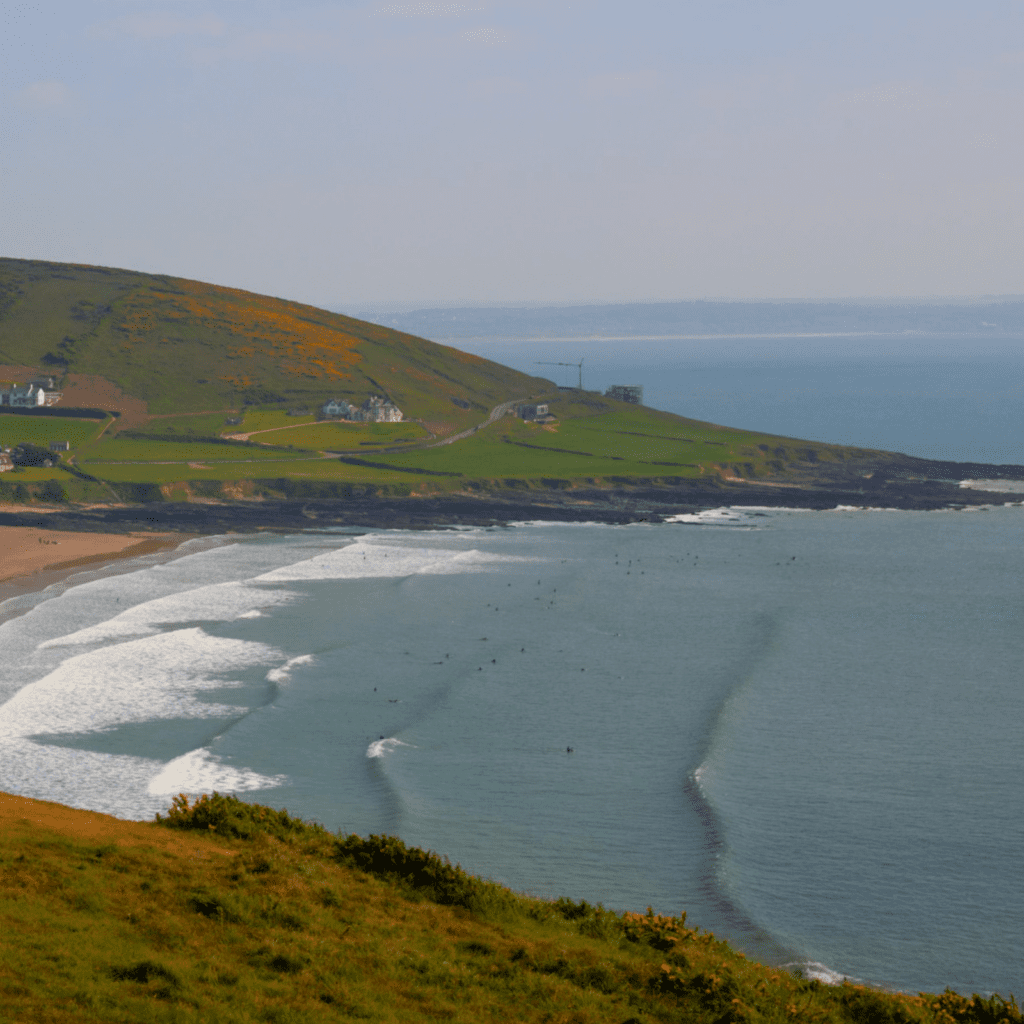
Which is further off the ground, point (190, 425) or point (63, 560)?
point (190, 425)

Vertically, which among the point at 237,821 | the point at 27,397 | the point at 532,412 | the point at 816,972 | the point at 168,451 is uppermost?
the point at 532,412

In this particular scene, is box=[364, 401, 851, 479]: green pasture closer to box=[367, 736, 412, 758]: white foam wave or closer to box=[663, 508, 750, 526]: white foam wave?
box=[663, 508, 750, 526]: white foam wave

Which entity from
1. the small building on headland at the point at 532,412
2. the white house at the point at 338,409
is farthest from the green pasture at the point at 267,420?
the small building on headland at the point at 532,412

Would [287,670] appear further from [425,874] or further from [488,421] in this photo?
[488,421]

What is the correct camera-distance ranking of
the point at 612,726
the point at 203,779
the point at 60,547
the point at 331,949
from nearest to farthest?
1. the point at 331,949
2. the point at 203,779
3. the point at 612,726
4. the point at 60,547

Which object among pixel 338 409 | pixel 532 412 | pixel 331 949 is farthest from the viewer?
pixel 532 412

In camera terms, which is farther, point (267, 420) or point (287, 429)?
point (267, 420)

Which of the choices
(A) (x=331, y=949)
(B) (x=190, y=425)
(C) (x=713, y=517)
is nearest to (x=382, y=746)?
(A) (x=331, y=949)
